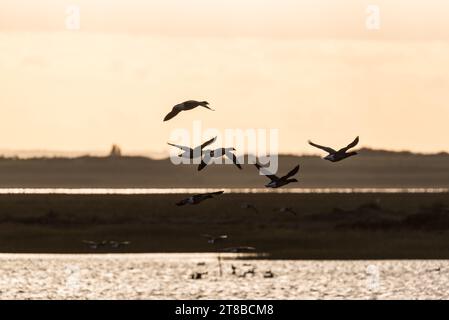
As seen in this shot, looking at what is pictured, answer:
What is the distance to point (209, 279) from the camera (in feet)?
361

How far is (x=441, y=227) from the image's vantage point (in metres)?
142

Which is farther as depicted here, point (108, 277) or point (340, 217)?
point (340, 217)

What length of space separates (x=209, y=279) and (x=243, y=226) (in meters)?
37.0

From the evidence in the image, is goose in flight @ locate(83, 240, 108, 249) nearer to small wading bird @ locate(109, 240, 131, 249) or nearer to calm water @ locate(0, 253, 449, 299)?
small wading bird @ locate(109, 240, 131, 249)

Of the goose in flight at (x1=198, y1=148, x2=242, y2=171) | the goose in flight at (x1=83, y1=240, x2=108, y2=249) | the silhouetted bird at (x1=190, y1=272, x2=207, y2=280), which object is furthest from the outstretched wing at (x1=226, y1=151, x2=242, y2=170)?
the goose in flight at (x1=83, y1=240, x2=108, y2=249)

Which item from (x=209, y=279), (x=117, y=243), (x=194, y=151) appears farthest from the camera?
(x=117, y=243)

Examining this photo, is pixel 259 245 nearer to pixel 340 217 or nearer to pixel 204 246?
pixel 204 246

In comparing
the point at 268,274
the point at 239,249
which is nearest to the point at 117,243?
the point at 239,249

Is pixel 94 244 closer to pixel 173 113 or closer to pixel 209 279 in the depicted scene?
pixel 209 279

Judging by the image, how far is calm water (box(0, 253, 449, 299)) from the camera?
103438mm
